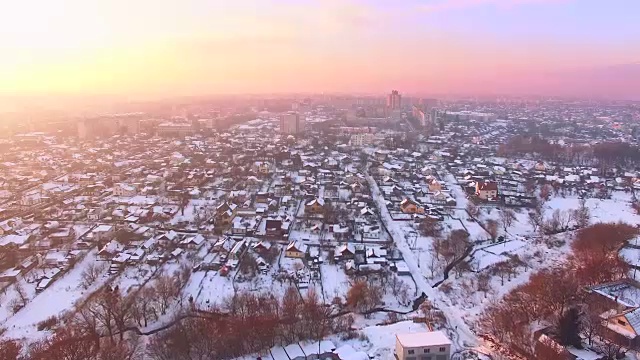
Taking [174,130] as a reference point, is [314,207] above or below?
below

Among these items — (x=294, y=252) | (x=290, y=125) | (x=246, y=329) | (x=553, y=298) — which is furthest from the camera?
(x=290, y=125)

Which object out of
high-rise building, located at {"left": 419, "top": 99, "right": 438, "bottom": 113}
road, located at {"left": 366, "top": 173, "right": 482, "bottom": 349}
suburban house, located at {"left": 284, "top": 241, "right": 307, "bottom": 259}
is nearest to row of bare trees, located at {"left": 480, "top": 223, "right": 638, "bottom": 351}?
road, located at {"left": 366, "top": 173, "right": 482, "bottom": 349}

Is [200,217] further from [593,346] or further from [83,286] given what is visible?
[593,346]

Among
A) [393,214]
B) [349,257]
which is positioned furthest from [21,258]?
[393,214]

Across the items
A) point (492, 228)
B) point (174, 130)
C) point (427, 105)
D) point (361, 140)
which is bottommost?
point (492, 228)

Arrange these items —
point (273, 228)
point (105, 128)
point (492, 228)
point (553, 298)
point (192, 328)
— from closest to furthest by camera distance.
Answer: point (192, 328)
point (553, 298)
point (273, 228)
point (492, 228)
point (105, 128)

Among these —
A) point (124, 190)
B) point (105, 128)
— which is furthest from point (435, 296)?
point (105, 128)

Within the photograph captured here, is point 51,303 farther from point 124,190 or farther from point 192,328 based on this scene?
point 124,190

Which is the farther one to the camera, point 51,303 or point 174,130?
point 174,130
